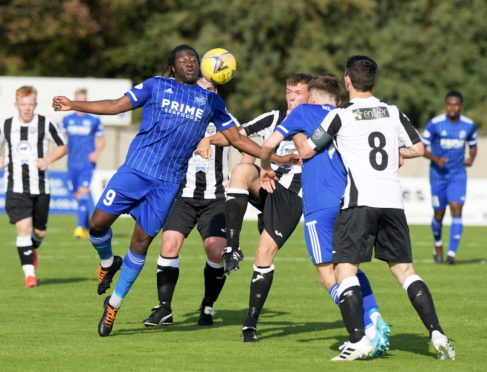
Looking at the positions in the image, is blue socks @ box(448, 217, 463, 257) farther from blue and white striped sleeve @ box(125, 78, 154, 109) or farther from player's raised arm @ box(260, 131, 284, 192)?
blue and white striped sleeve @ box(125, 78, 154, 109)

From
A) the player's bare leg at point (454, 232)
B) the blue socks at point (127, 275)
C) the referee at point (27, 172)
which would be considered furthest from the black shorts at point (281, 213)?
the player's bare leg at point (454, 232)

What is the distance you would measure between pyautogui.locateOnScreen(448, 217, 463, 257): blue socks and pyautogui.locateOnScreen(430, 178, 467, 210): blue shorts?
0.94 feet

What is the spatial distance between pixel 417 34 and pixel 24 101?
97.7 ft

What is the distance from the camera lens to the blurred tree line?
4025 centimetres

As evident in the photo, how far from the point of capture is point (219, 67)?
31.2ft

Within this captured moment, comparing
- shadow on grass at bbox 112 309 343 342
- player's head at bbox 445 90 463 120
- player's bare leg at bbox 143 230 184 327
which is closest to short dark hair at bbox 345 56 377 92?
shadow on grass at bbox 112 309 343 342

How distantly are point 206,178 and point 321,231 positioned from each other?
7.79 ft

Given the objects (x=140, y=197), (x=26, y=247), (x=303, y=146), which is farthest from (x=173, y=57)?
(x=26, y=247)

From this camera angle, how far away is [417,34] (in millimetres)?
41031

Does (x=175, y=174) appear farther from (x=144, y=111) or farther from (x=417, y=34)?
(x=417, y=34)

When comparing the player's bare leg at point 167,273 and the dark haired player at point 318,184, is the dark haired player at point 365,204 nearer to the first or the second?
the dark haired player at point 318,184

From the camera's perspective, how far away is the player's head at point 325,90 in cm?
865

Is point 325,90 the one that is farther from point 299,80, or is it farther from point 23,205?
point 23,205

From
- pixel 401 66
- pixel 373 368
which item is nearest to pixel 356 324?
pixel 373 368
